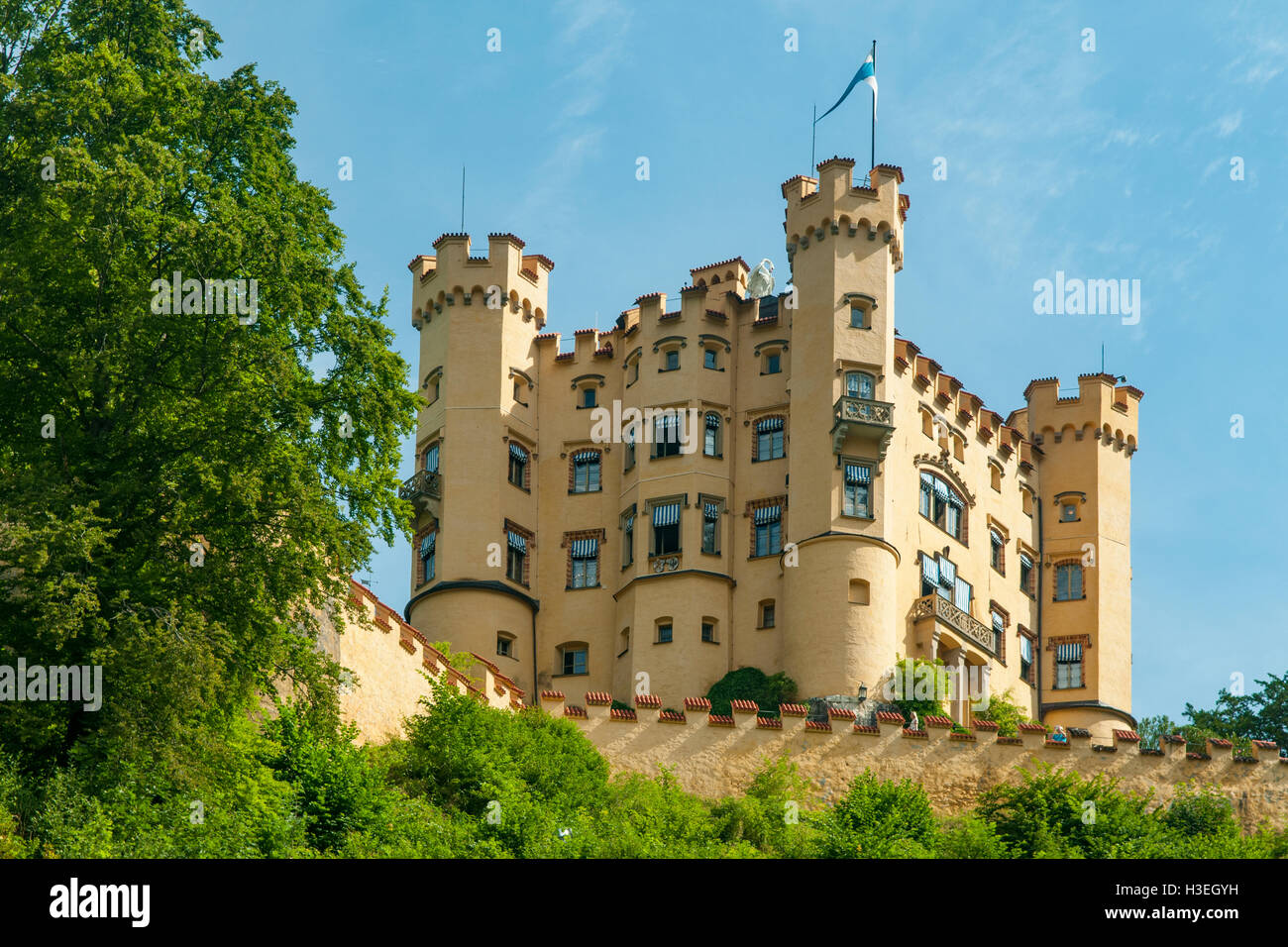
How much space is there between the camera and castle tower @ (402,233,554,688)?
64500mm

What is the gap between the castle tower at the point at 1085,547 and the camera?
70.9 metres

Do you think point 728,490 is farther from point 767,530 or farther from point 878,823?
point 878,823

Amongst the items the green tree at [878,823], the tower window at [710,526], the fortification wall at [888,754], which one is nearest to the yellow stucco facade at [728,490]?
the tower window at [710,526]

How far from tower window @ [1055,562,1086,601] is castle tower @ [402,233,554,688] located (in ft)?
62.3

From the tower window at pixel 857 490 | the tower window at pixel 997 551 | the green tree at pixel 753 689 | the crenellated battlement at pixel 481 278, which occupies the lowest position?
the green tree at pixel 753 689

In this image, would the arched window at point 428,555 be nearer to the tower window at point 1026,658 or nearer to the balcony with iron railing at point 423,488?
the balcony with iron railing at point 423,488

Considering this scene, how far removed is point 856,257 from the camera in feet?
217

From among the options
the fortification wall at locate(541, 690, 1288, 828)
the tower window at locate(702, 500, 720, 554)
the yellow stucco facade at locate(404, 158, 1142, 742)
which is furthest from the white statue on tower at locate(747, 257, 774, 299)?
the fortification wall at locate(541, 690, 1288, 828)

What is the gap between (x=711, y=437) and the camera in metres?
66.2

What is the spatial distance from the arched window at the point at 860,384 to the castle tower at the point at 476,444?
10689 mm

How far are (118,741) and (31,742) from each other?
6.07 ft

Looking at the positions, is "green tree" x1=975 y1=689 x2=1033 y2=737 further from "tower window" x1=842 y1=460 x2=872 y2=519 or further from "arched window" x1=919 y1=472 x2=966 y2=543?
"tower window" x1=842 y1=460 x2=872 y2=519

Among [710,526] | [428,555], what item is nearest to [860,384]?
[710,526]
